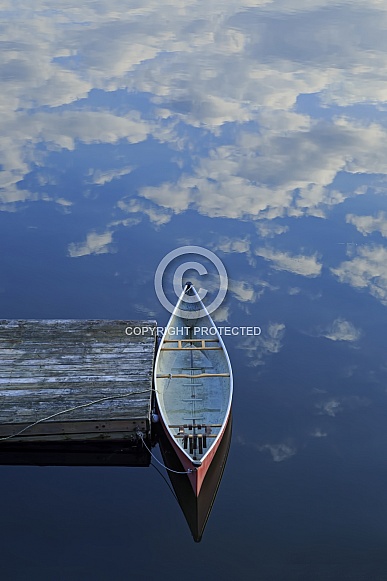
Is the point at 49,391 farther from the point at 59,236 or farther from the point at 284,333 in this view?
the point at 59,236

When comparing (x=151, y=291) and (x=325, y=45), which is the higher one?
(x=325, y=45)

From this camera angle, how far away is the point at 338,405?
15.9m

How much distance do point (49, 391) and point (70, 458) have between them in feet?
4.83

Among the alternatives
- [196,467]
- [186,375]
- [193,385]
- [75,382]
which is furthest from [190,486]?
[75,382]

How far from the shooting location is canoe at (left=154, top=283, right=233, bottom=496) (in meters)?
13.7

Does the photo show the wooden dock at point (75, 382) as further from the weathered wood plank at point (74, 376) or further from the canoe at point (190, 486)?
the canoe at point (190, 486)

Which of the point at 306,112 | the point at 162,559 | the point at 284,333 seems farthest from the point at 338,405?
the point at 306,112

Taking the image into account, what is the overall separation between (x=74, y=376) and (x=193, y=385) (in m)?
2.59

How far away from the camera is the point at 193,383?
15906 millimetres

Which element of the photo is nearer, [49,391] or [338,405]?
[49,391]

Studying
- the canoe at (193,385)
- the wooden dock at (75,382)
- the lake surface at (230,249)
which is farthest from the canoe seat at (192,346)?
the lake surface at (230,249)

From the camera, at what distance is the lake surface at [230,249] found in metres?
12.6

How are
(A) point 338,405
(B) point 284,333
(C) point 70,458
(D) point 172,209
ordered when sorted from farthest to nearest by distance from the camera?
(D) point 172,209 < (B) point 284,333 < (A) point 338,405 < (C) point 70,458

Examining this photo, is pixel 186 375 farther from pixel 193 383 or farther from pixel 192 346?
pixel 192 346
